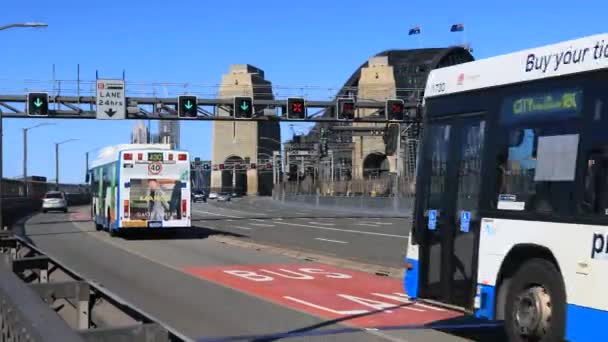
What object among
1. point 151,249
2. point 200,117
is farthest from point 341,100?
point 151,249

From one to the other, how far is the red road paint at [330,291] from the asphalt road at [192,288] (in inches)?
7.7

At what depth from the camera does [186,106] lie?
42031 millimetres

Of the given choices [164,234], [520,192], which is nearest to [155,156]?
[164,234]

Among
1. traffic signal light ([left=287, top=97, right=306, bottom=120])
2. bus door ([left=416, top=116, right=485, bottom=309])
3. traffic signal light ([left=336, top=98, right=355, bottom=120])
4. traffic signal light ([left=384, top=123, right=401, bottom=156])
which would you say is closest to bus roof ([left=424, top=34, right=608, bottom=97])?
bus door ([left=416, top=116, right=485, bottom=309])

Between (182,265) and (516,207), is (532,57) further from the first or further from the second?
(182,265)

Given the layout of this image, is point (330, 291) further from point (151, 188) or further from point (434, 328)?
point (151, 188)

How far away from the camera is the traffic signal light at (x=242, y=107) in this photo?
1657 inches

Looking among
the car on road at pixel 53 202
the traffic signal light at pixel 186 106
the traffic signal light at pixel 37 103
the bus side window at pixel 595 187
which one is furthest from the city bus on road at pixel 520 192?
the car on road at pixel 53 202

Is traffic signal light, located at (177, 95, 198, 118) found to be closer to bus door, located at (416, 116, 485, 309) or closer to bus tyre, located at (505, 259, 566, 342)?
bus door, located at (416, 116, 485, 309)

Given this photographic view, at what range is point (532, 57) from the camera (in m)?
7.85

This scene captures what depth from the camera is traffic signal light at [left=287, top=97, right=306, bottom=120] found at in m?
42.9

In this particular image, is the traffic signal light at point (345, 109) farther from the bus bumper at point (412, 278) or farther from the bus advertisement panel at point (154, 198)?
the bus bumper at point (412, 278)

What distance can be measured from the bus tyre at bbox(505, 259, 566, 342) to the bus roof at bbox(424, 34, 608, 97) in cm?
191

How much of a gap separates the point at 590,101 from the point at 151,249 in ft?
59.2
